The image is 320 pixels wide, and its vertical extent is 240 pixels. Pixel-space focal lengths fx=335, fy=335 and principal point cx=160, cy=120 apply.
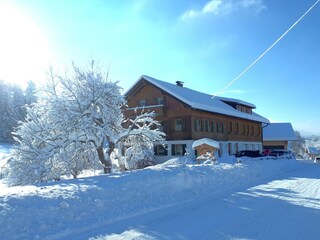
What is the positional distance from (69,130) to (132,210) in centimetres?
1232

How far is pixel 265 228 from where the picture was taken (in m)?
7.27

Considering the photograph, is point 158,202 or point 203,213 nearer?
point 203,213

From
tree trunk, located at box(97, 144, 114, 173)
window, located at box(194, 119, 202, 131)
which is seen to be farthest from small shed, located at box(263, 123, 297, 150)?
tree trunk, located at box(97, 144, 114, 173)

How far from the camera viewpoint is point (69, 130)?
20172 millimetres

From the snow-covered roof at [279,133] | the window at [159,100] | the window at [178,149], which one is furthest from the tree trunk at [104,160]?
the snow-covered roof at [279,133]

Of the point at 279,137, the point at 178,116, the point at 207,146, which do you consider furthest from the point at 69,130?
the point at 279,137

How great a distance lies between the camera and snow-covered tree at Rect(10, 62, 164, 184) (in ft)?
64.0

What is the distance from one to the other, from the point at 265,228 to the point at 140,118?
17.2 m

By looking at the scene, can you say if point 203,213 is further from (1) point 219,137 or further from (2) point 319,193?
(1) point 219,137

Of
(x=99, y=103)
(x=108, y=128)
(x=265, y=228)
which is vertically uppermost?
(x=99, y=103)

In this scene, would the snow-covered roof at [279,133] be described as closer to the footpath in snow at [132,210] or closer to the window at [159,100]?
the window at [159,100]

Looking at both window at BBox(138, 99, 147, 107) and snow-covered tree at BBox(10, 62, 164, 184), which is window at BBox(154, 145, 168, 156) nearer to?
window at BBox(138, 99, 147, 107)

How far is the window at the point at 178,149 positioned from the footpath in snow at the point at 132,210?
81.0 feet

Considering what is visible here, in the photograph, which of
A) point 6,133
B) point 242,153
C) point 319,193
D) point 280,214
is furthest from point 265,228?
point 6,133
